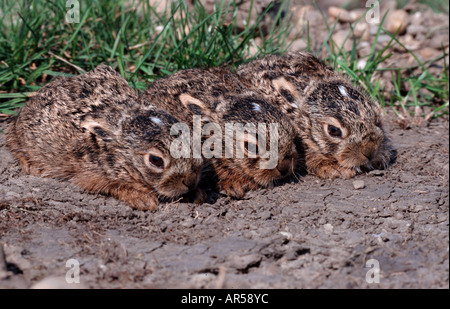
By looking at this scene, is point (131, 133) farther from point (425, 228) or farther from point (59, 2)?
point (59, 2)

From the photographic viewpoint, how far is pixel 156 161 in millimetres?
5734

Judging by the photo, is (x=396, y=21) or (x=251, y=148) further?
(x=396, y=21)

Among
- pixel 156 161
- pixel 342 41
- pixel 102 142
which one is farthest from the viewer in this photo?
pixel 342 41

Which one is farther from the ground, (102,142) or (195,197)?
(102,142)

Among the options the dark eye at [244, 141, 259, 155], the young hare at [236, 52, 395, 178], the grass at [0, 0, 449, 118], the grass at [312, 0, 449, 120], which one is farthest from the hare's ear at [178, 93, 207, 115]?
the grass at [312, 0, 449, 120]

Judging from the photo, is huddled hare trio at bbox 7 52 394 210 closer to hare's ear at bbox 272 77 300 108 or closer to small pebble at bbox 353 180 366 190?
hare's ear at bbox 272 77 300 108

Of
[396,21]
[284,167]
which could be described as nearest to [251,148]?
[284,167]

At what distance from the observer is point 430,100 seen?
8.45 metres

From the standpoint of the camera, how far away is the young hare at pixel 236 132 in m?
6.05

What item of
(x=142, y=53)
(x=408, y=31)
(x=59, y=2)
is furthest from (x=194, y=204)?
(x=408, y=31)

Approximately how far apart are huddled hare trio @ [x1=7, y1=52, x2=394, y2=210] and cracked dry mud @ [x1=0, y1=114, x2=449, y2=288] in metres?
0.20

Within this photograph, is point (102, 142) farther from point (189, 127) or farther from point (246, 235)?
point (246, 235)

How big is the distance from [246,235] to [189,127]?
1.59m

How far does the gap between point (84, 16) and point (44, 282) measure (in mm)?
4769
